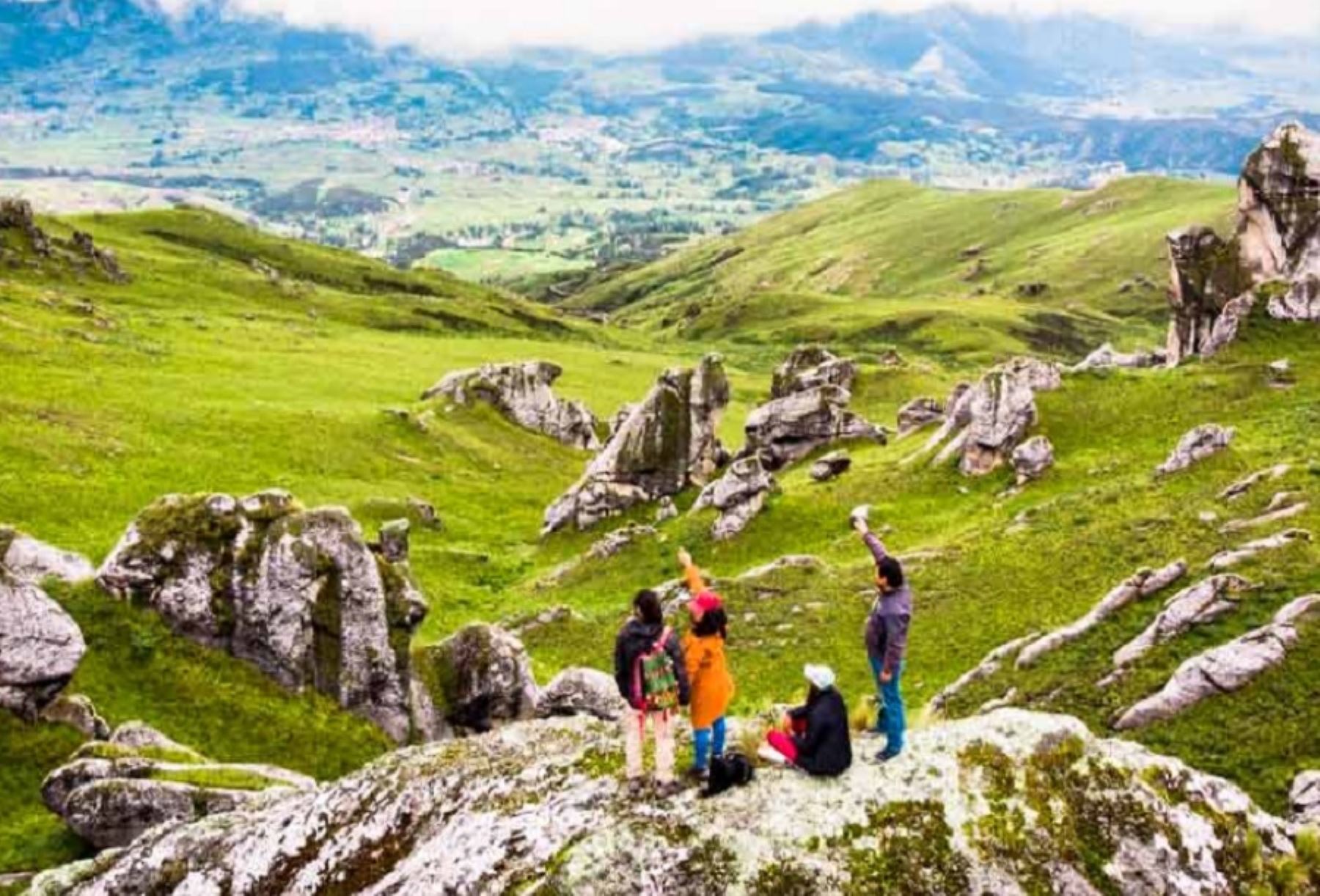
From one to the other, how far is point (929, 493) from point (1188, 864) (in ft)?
146

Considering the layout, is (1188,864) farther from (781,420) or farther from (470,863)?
(781,420)

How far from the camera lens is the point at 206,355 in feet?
341

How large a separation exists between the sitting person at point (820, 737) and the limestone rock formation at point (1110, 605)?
19849 millimetres

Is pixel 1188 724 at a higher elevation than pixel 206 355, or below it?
higher

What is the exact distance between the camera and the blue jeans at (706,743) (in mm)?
16219

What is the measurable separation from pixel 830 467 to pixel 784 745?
5109cm

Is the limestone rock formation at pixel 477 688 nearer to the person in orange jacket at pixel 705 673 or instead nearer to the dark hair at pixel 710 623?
the person in orange jacket at pixel 705 673

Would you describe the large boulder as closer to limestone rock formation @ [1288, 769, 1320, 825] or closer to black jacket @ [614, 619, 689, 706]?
black jacket @ [614, 619, 689, 706]

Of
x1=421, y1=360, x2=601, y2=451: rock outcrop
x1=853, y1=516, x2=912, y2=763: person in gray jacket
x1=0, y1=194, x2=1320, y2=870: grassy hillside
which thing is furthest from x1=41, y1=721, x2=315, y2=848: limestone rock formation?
x1=421, y1=360, x2=601, y2=451: rock outcrop

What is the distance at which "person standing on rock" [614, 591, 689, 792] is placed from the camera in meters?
16.1

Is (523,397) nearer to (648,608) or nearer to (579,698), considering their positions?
(579,698)

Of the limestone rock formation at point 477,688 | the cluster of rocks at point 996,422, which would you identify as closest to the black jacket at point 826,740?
the limestone rock formation at point 477,688

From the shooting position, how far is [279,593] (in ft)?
112

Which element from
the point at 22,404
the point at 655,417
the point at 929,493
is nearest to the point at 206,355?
the point at 22,404
